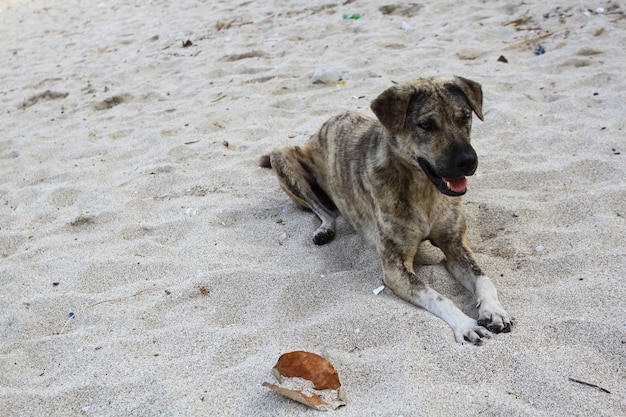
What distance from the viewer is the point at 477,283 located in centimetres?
338

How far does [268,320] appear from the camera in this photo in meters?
3.30

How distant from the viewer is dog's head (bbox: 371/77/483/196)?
11.1ft

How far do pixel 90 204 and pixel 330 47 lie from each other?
13.9 feet

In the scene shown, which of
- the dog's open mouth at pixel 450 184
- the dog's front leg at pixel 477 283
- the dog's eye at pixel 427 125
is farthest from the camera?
the dog's eye at pixel 427 125

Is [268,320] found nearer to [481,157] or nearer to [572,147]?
[481,157]

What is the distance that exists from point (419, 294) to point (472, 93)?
133 cm

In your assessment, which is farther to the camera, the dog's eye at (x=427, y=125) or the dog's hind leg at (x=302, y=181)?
the dog's hind leg at (x=302, y=181)

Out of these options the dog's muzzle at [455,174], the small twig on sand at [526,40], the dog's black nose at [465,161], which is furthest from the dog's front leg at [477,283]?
the small twig on sand at [526,40]

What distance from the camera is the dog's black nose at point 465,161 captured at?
326 cm

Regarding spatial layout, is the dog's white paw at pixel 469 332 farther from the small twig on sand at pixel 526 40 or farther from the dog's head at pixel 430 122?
the small twig on sand at pixel 526 40

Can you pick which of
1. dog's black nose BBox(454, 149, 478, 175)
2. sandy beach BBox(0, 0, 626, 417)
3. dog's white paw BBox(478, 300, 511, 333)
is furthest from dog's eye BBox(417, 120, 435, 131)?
dog's white paw BBox(478, 300, 511, 333)

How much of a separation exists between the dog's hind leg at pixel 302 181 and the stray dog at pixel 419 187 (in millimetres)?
250

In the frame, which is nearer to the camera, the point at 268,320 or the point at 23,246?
the point at 268,320

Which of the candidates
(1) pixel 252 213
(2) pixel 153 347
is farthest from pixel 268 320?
(1) pixel 252 213
